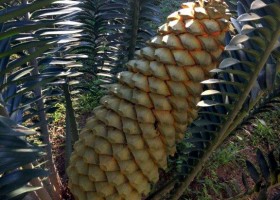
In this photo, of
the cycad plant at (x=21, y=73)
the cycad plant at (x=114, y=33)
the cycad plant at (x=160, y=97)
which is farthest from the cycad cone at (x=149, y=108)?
the cycad plant at (x=114, y=33)

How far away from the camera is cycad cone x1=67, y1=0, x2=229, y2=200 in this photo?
997 millimetres

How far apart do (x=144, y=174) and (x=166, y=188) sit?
0.89ft

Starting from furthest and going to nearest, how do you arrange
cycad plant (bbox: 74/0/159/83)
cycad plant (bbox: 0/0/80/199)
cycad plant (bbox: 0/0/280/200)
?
cycad plant (bbox: 74/0/159/83) → cycad plant (bbox: 0/0/280/200) → cycad plant (bbox: 0/0/80/199)

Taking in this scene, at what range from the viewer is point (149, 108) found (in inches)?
41.0

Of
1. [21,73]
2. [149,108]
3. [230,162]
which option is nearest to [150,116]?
[149,108]

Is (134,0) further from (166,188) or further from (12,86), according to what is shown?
(166,188)

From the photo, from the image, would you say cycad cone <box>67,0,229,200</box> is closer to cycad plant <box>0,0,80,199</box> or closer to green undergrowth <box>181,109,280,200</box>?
cycad plant <box>0,0,80,199</box>

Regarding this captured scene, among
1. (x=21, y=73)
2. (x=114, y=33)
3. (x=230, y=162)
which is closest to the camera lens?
(x=21, y=73)

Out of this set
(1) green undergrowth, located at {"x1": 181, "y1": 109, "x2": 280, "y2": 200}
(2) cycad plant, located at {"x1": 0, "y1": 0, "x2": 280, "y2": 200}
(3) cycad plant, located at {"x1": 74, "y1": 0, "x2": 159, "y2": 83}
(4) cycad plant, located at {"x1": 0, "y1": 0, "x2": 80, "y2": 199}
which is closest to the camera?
(4) cycad plant, located at {"x1": 0, "y1": 0, "x2": 80, "y2": 199}

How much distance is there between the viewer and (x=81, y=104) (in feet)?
8.79

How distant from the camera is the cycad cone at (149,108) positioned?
1.00 m

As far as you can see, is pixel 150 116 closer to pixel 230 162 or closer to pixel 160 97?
pixel 160 97

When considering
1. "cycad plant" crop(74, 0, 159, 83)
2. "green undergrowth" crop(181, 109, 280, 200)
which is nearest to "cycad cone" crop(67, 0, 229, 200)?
"cycad plant" crop(74, 0, 159, 83)

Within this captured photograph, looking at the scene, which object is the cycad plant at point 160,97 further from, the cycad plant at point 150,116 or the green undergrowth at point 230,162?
the green undergrowth at point 230,162
